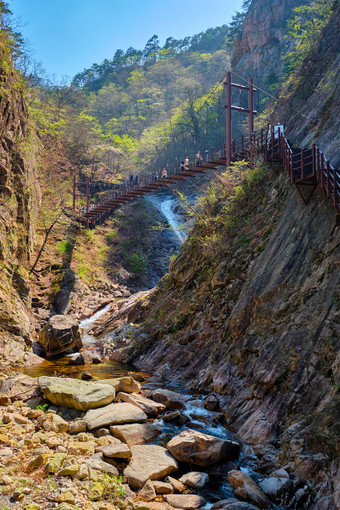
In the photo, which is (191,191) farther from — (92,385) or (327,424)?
(327,424)

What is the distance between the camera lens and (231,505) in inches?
204

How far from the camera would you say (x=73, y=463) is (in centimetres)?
579

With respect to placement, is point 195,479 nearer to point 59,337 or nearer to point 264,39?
point 59,337

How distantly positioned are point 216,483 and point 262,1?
59.0 meters

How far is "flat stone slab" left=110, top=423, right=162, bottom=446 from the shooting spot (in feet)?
23.7

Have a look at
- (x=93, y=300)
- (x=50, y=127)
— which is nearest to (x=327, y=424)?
(x=93, y=300)

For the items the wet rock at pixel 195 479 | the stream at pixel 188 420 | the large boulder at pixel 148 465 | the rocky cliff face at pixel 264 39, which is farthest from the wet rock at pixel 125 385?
the rocky cliff face at pixel 264 39

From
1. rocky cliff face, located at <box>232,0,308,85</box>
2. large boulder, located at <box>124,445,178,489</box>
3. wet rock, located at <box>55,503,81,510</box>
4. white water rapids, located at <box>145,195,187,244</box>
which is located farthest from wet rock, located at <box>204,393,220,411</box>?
rocky cliff face, located at <box>232,0,308,85</box>

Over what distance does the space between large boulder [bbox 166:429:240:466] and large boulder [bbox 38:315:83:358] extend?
9.82 meters

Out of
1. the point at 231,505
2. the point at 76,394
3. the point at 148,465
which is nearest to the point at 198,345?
the point at 76,394

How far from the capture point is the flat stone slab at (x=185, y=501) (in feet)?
17.4

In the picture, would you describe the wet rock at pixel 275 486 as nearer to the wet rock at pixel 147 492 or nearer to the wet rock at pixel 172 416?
the wet rock at pixel 147 492

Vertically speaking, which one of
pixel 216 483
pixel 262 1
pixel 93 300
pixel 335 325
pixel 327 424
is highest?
pixel 262 1

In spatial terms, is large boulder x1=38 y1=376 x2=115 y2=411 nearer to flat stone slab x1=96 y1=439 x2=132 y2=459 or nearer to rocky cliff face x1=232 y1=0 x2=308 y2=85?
flat stone slab x1=96 y1=439 x2=132 y2=459
